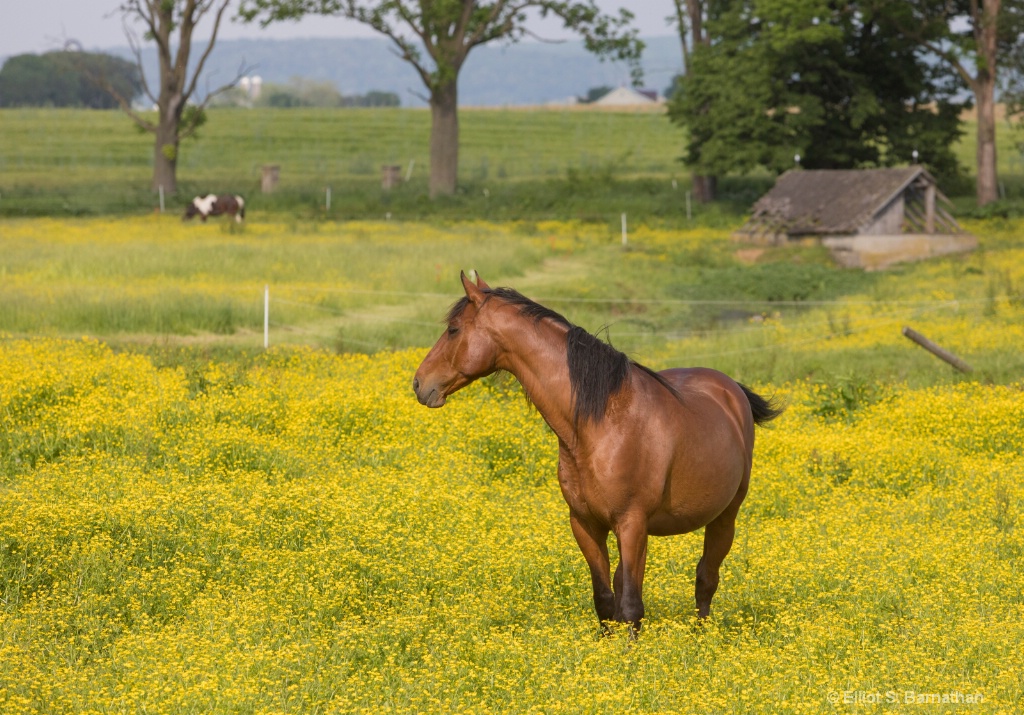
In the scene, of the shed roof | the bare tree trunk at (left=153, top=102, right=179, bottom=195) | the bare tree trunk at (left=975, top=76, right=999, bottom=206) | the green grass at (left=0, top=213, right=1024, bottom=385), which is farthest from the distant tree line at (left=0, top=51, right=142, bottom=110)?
the shed roof

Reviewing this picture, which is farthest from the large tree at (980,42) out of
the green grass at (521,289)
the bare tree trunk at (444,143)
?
the bare tree trunk at (444,143)

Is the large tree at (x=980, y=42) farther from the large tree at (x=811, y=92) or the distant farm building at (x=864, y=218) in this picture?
the distant farm building at (x=864, y=218)

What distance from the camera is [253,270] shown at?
2784 centimetres

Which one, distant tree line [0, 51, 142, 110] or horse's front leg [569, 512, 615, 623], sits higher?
distant tree line [0, 51, 142, 110]

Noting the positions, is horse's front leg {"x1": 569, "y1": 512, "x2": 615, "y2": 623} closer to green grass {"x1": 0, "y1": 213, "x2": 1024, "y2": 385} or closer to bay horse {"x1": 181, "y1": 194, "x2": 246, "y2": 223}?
green grass {"x1": 0, "y1": 213, "x2": 1024, "y2": 385}

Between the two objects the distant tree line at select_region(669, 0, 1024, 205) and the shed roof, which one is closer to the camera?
the shed roof

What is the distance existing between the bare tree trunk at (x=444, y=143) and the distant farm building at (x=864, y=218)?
17.4 metres

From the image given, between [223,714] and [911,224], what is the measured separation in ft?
112

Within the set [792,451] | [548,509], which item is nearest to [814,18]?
[792,451]

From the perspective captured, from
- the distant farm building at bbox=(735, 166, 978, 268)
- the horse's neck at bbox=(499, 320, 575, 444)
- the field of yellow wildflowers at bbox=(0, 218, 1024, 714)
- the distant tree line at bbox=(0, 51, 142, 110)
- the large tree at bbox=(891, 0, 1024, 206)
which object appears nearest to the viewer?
the field of yellow wildflowers at bbox=(0, 218, 1024, 714)

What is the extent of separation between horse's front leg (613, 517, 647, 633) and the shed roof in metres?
29.4

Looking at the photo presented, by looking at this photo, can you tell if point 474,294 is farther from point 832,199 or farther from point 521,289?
point 832,199

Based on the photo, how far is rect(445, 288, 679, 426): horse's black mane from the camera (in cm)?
738

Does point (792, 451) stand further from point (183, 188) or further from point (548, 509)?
point (183, 188)
